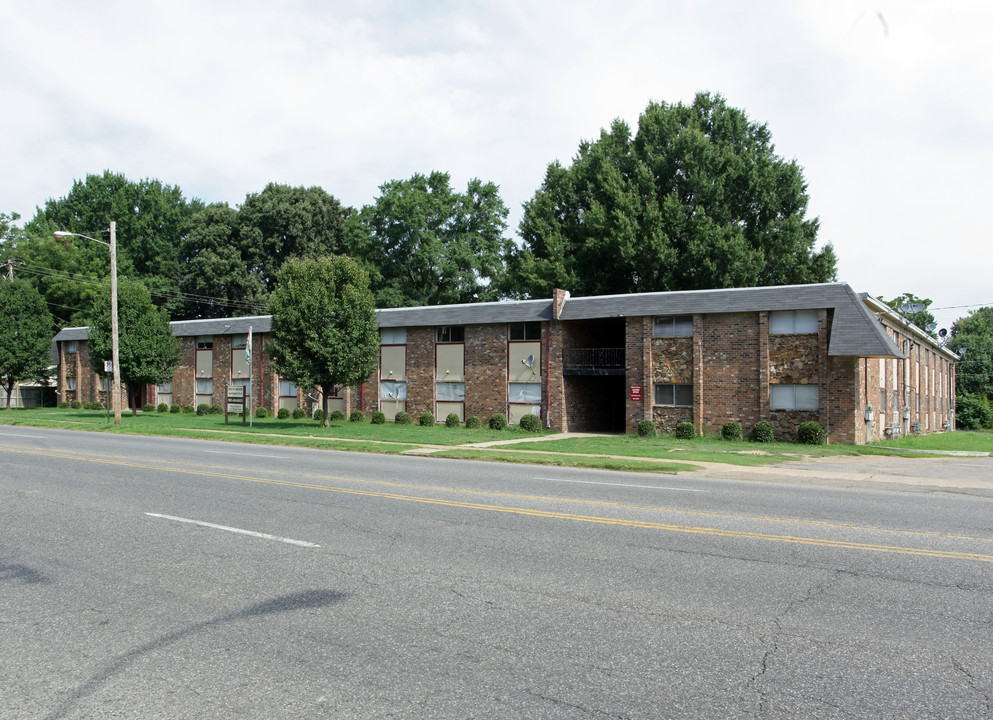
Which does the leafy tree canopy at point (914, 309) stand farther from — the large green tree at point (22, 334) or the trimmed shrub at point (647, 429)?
the large green tree at point (22, 334)

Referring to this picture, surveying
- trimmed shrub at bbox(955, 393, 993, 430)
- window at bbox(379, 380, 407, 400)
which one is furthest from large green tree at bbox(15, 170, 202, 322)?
trimmed shrub at bbox(955, 393, 993, 430)

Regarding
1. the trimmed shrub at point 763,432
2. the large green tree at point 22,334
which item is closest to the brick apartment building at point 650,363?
the trimmed shrub at point 763,432

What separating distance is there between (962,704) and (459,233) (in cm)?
5942

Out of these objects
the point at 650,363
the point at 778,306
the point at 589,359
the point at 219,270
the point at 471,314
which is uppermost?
the point at 219,270

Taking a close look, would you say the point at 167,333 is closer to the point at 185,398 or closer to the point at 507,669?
the point at 185,398

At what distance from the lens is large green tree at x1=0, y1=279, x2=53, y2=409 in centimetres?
4806

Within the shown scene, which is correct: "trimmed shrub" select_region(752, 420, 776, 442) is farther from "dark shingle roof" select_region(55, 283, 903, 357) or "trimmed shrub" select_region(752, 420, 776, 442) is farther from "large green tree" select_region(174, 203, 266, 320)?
"large green tree" select_region(174, 203, 266, 320)

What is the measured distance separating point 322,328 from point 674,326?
15.1 m

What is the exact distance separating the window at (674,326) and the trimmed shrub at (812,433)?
588 cm

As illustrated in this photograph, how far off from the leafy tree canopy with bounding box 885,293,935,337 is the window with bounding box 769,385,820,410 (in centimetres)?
1732

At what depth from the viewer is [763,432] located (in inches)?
1122

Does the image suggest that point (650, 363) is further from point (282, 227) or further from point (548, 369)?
point (282, 227)

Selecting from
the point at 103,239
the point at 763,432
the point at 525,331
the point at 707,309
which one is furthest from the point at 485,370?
the point at 103,239

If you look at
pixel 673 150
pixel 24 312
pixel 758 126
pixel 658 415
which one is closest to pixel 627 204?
pixel 673 150
